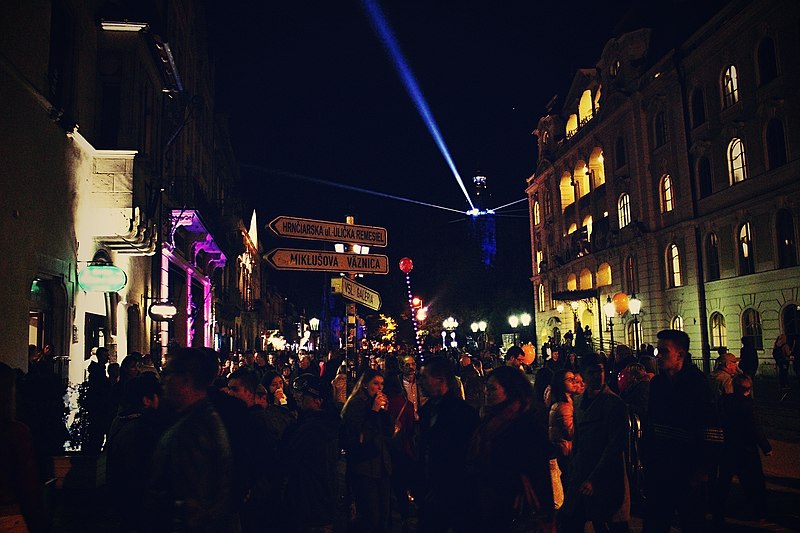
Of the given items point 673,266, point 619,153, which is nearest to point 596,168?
point 619,153

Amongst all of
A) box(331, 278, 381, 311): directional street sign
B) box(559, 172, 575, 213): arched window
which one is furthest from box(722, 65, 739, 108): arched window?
box(331, 278, 381, 311): directional street sign

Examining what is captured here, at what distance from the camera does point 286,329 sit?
8256 centimetres

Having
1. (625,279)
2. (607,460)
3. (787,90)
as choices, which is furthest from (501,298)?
(607,460)

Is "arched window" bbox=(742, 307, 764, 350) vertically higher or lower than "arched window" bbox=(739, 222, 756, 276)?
lower

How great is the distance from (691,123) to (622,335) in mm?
13387

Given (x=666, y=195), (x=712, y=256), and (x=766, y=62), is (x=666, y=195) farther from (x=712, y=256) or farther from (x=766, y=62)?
(x=766, y=62)

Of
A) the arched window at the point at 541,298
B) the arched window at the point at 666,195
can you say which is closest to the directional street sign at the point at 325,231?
the arched window at the point at 666,195

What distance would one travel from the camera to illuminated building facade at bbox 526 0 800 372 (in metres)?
26.2

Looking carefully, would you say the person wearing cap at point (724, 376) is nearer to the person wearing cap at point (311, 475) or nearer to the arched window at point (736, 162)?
the person wearing cap at point (311, 475)

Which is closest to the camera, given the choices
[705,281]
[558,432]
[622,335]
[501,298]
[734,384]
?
[558,432]

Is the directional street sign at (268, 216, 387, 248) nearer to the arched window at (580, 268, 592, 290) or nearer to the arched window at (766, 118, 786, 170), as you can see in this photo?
the arched window at (766, 118, 786, 170)

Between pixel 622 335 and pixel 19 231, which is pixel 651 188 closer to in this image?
pixel 622 335

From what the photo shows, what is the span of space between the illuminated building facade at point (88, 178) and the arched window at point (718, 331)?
2393 centimetres

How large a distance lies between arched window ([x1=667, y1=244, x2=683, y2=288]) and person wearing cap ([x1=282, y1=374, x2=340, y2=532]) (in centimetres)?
3298
